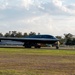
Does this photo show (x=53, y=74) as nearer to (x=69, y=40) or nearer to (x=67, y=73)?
(x=67, y=73)

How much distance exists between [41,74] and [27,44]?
58.3 metres

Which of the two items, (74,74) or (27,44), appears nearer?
(74,74)

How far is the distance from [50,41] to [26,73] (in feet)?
188

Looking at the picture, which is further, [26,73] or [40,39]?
[40,39]

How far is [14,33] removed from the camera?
198 metres

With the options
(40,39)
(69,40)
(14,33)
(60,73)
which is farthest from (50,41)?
(14,33)

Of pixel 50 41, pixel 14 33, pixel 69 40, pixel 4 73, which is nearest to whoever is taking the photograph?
pixel 4 73

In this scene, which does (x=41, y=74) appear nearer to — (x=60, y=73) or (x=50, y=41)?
(x=60, y=73)

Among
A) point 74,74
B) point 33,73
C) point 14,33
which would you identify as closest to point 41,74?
point 33,73

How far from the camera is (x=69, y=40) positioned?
143 m

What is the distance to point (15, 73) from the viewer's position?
1769 centimetres

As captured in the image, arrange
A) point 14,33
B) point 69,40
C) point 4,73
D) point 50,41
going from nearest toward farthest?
point 4,73 < point 50,41 < point 69,40 < point 14,33

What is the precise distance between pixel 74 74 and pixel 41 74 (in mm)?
1817

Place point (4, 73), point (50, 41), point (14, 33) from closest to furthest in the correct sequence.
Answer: point (4, 73)
point (50, 41)
point (14, 33)
